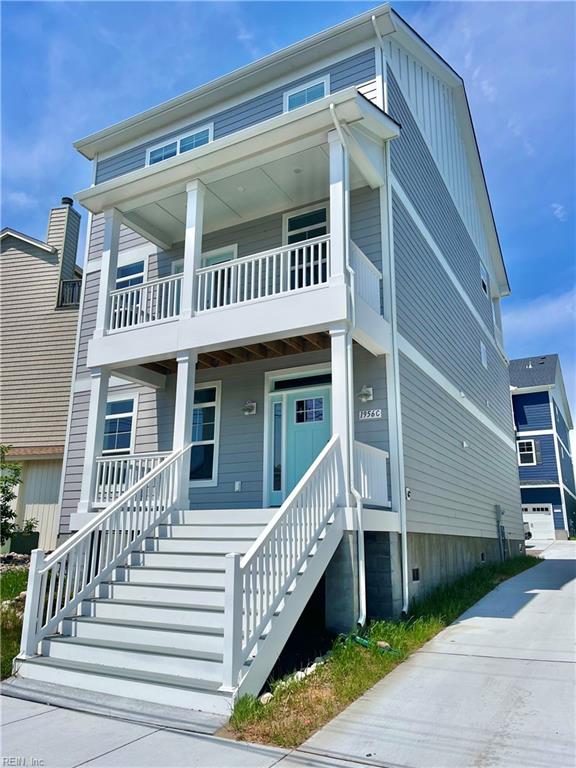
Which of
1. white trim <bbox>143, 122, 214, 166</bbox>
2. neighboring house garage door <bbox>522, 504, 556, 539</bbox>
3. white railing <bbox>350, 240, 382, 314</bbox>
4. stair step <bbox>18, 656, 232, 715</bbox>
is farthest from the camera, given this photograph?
neighboring house garage door <bbox>522, 504, 556, 539</bbox>

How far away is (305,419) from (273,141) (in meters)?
4.44

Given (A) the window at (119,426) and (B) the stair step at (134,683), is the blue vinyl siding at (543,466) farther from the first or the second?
(B) the stair step at (134,683)

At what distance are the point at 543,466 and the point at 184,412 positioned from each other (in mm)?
27074

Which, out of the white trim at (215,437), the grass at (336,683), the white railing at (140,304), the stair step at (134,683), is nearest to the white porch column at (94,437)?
the white railing at (140,304)

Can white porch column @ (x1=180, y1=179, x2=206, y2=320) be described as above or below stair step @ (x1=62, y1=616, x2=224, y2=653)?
above

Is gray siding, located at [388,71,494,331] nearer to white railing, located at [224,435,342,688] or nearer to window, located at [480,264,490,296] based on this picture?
window, located at [480,264,490,296]

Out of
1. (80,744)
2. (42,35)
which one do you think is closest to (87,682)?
(80,744)

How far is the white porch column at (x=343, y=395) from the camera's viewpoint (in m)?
6.83

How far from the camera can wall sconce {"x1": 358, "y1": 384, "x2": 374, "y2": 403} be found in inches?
338

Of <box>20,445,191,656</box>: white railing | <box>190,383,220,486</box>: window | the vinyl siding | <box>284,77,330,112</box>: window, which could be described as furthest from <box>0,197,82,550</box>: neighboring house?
<box>284,77,330,112</box>: window

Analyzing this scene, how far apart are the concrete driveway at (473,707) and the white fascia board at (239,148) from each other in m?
6.98

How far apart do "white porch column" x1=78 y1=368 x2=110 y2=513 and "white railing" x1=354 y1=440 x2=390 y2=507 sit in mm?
4299

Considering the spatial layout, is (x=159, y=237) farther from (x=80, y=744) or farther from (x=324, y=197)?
(x=80, y=744)

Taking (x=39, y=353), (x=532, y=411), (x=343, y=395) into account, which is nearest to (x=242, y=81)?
(x=343, y=395)
